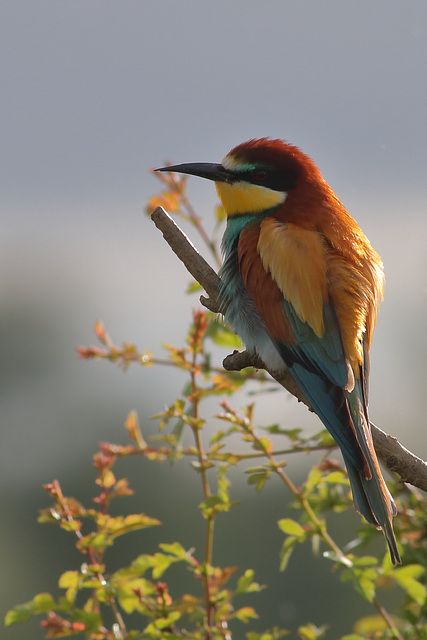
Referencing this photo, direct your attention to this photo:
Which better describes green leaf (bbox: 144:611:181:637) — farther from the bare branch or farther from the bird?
the bare branch

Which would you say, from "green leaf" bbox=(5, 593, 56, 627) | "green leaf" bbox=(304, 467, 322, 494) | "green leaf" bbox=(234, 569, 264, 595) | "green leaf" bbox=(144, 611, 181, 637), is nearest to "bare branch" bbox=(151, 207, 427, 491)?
"green leaf" bbox=(304, 467, 322, 494)

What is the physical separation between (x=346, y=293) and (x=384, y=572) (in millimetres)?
535

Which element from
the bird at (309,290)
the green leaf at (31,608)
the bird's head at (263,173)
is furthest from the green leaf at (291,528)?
the bird's head at (263,173)

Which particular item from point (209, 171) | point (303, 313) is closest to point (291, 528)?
point (303, 313)

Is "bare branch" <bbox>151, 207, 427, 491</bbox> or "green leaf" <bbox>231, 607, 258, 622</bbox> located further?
"bare branch" <bbox>151, 207, 427, 491</bbox>

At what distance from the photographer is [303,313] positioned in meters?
1.66

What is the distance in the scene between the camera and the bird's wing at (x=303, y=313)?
1578 millimetres

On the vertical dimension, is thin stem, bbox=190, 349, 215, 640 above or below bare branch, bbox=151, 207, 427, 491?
below

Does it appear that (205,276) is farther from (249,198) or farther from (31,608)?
(31,608)

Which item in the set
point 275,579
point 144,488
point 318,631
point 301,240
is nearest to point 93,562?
point 318,631

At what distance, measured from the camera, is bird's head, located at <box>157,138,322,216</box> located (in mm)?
1945

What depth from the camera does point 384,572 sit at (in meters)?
1.53

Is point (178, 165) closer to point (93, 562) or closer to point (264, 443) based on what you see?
point (264, 443)

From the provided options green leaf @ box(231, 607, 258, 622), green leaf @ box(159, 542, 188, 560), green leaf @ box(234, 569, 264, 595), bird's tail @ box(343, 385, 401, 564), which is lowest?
green leaf @ box(231, 607, 258, 622)
